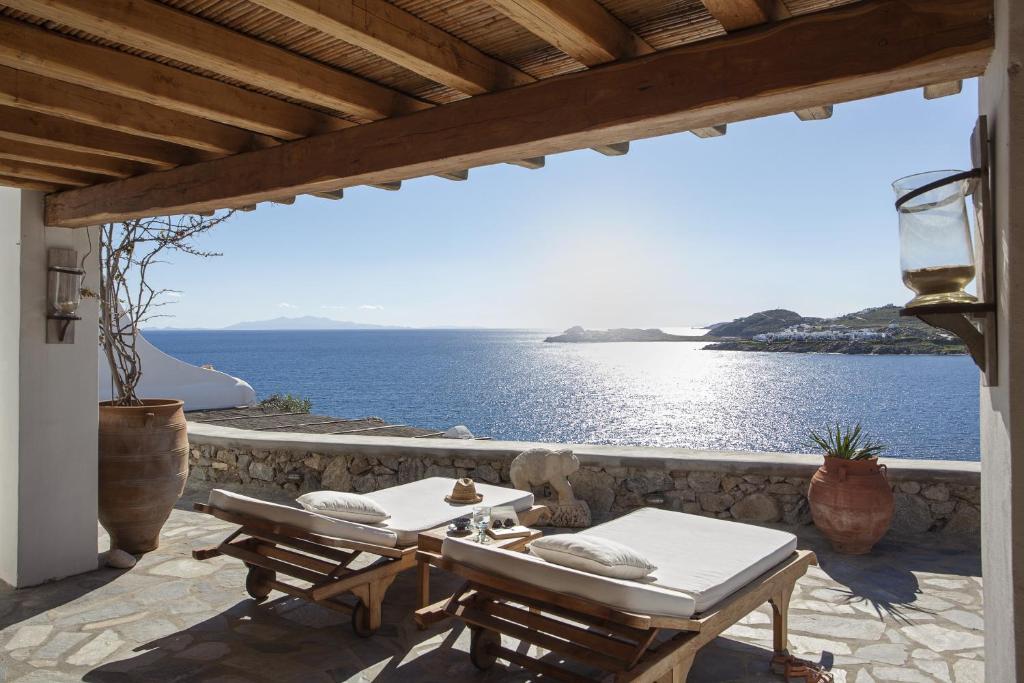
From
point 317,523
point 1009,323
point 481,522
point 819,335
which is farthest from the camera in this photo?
point 819,335

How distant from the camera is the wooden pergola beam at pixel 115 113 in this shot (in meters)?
2.50

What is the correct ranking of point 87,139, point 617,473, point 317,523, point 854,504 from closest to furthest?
Result: point 87,139 < point 317,523 < point 854,504 < point 617,473

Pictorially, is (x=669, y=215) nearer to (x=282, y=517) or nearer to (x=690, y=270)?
(x=690, y=270)

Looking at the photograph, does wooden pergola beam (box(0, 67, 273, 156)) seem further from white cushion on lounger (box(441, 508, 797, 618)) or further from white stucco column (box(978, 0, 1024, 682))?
white stucco column (box(978, 0, 1024, 682))

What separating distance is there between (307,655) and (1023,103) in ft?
10.5

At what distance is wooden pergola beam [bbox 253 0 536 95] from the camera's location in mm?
1923

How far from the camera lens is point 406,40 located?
2.17 meters

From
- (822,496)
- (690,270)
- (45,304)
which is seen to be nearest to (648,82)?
(822,496)

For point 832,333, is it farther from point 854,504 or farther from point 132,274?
point 132,274

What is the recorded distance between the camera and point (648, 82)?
221 centimetres

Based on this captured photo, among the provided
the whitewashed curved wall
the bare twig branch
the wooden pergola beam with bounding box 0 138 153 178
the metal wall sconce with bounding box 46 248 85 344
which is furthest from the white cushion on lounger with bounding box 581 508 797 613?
the whitewashed curved wall

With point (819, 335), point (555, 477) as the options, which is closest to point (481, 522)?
point (555, 477)

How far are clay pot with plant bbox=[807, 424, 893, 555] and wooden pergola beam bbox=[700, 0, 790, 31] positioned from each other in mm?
2969

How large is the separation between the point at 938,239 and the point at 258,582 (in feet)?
11.5
